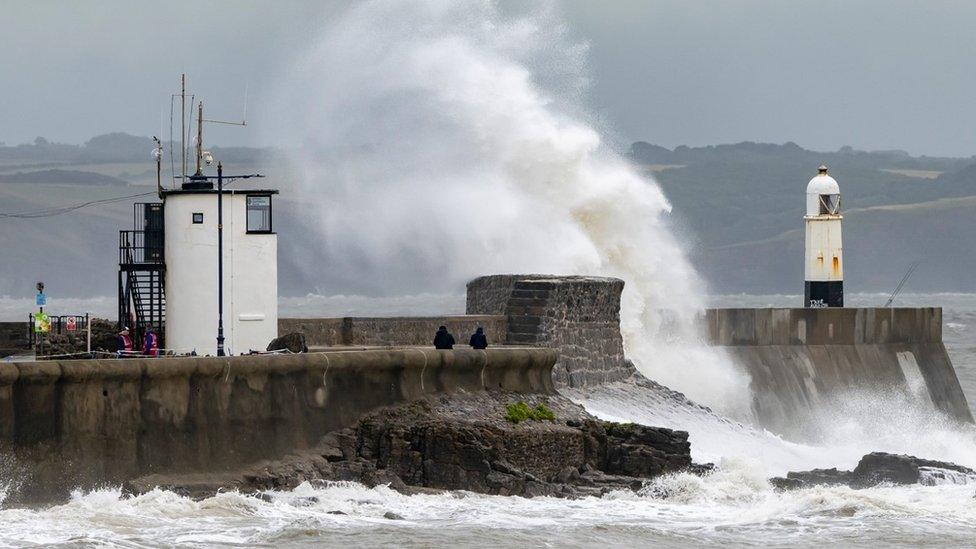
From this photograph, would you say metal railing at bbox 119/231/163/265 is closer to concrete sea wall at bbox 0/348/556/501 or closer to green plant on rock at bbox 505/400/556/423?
concrete sea wall at bbox 0/348/556/501

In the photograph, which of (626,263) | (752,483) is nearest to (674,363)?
(626,263)

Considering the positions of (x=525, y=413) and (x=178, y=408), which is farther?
(x=525, y=413)

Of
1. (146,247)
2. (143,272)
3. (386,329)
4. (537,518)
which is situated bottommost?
(537,518)

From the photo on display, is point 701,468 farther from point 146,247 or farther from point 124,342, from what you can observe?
point 146,247

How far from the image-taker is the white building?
19.1m

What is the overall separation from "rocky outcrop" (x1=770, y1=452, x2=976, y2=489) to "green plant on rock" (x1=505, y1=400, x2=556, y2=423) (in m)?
2.42

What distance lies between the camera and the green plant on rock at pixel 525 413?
61.7 feet

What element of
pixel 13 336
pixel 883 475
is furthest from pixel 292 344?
pixel 883 475

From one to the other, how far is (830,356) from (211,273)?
11988 mm

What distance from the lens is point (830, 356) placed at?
1109 inches

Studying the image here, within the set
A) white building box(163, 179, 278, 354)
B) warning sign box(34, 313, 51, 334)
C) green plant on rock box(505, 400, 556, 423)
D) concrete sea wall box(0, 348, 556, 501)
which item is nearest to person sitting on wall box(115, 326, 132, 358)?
white building box(163, 179, 278, 354)

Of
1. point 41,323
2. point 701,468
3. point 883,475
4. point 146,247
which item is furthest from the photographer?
point 883,475

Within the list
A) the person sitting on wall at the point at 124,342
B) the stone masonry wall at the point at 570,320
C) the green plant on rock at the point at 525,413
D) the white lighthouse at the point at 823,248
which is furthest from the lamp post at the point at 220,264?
the white lighthouse at the point at 823,248

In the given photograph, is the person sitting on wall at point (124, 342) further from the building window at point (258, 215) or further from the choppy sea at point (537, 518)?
the choppy sea at point (537, 518)
